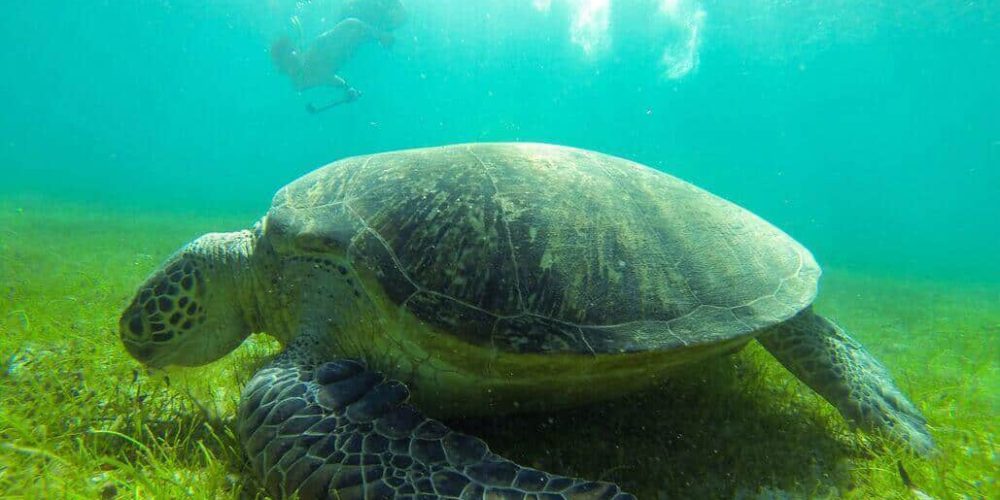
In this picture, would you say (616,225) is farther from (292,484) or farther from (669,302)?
(292,484)

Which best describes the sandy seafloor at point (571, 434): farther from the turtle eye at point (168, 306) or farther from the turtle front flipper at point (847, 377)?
the turtle eye at point (168, 306)

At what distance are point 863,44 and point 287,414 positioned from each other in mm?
69096

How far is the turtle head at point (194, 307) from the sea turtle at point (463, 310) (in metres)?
0.01

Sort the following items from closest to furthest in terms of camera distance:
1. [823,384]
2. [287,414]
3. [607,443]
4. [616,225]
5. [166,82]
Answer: [287,414], [607,443], [616,225], [823,384], [166,82]

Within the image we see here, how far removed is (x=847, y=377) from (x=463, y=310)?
99.1 inches

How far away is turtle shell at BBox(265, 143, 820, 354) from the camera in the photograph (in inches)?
89.9

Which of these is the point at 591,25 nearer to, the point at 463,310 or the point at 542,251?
the point at 542,251

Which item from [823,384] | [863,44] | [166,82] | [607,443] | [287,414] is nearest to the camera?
[287,414]

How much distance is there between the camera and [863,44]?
51.2m

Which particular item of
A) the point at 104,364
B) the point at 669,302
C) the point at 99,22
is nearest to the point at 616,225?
the point at 669,302

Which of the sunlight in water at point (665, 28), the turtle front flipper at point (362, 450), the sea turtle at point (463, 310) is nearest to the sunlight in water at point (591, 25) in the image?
the sunlight in water at point (665, 28)

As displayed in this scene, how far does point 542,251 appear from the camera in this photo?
2.44m

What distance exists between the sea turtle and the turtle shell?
0.4 inches

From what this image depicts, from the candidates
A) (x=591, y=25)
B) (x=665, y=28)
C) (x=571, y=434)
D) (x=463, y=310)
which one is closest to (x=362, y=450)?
(x=463, y=310)
